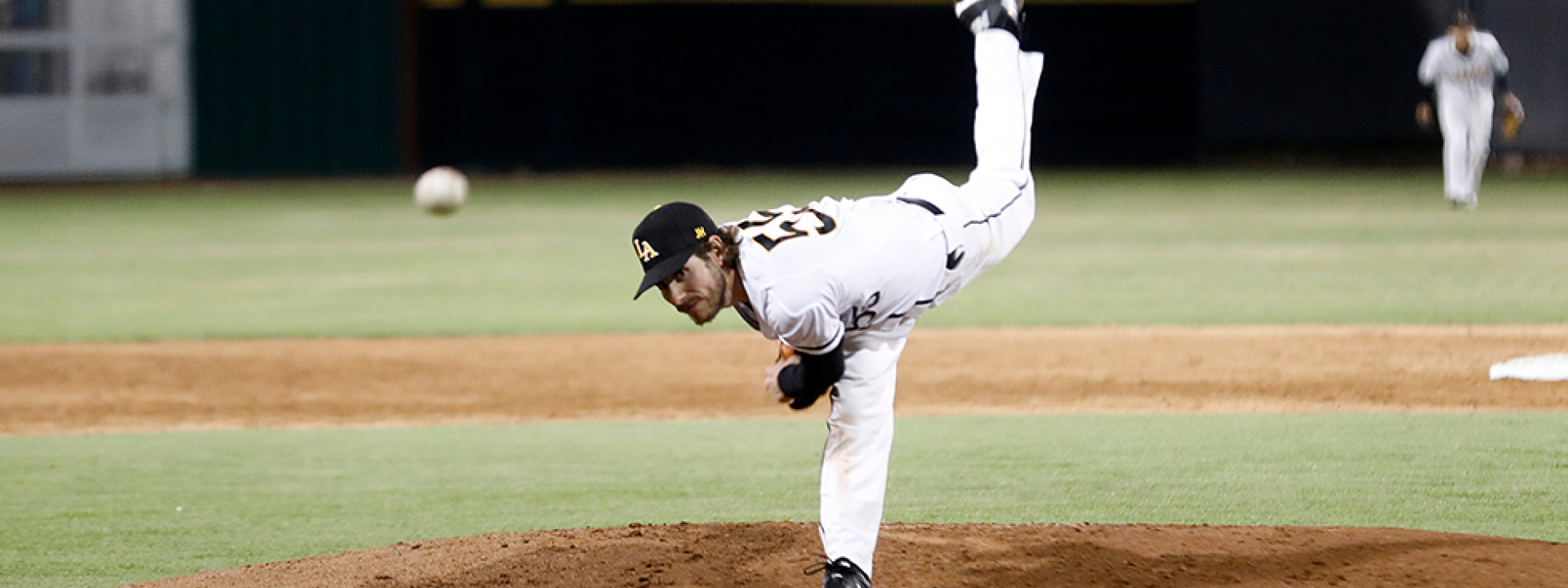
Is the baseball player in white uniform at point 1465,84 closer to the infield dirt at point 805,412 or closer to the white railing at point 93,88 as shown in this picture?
the infield dirt at point 805,412

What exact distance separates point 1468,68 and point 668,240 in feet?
47.2

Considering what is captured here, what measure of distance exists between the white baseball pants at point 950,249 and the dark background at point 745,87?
22.0 metres

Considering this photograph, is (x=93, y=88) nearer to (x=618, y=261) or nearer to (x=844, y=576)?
(x=618, y=261)

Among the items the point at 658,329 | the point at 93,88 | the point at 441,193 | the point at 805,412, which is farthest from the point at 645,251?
the point at 93,88

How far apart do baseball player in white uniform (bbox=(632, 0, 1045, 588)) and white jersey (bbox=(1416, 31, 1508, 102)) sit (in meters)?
13.0

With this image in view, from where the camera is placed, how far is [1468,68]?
16.0m

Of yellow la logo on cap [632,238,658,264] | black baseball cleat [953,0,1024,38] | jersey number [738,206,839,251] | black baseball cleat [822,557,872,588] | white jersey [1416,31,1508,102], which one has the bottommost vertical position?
black baseball cleat [822,557,872,588]

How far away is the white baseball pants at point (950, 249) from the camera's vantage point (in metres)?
3.88

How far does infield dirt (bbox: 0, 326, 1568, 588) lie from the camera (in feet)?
13.9

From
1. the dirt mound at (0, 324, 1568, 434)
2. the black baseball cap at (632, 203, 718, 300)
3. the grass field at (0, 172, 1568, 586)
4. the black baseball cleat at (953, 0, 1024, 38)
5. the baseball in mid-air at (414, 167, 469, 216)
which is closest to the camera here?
the black baseball cap at (632, 203, 718, 300)

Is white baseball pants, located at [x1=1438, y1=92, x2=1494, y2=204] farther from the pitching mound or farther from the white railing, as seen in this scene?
the white railing

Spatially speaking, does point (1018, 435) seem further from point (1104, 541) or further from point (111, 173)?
point (111, 173)

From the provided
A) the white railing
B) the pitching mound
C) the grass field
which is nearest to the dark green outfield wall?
the white railing

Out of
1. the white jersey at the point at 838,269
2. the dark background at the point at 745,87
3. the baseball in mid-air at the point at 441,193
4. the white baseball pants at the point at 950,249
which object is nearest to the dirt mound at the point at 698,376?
the white baseball pants at the point at 950,249
